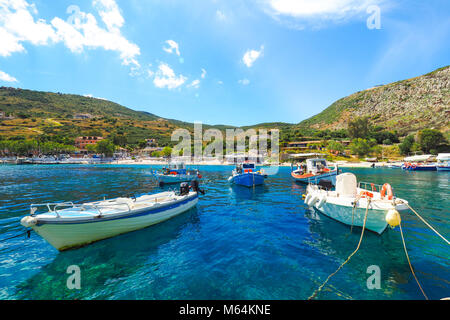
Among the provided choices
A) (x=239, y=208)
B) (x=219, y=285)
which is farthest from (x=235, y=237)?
(x=239, y=208)

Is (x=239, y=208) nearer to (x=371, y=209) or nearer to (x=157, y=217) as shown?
(x=157, y=217)

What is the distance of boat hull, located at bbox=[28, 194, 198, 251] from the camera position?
7678mm

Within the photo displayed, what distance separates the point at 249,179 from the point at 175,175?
1361 cm

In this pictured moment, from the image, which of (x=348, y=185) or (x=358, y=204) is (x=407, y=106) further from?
(x=358, y=204)

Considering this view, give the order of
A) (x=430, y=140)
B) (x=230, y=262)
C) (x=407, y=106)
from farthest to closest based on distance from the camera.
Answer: (x=407, y=106), (x=430, y=140), (x=230, y=262)

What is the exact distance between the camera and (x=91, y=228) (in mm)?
8547

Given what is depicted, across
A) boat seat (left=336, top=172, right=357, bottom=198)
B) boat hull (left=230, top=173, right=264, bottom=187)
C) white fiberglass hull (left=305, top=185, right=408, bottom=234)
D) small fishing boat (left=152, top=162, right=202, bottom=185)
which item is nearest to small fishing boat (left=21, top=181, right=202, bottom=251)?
white fiberglass hull (left=305, top=185, right=408, bottom=234)

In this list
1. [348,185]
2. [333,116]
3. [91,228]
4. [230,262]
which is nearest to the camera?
[230,262]

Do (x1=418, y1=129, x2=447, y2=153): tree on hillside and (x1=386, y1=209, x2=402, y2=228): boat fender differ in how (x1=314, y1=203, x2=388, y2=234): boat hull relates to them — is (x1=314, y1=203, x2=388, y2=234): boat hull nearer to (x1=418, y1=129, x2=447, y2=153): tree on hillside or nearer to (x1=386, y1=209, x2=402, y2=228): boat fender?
(x1=386, y1=209, x2=402, y2=228): boat fender

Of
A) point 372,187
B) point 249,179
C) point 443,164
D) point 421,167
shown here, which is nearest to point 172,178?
point 249,179

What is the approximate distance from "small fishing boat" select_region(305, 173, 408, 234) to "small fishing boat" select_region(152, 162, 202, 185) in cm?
2105

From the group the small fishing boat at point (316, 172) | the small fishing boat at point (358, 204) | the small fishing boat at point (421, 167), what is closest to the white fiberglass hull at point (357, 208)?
the small fishing boat at point (358, 204)

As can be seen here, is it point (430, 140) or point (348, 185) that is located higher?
point (430, 140)
